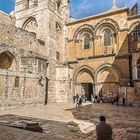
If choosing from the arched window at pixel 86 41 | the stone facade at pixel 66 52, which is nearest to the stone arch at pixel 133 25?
the stone facade at pixel 66 52

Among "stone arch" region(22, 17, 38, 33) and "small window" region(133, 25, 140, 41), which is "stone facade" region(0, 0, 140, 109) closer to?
"stone arch" region(22, 17, 38, 33)

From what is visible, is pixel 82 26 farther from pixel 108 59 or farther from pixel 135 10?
pixel 135 10

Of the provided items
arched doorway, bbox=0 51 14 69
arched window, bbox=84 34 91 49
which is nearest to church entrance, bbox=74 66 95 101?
arched window, bbox=84 34 91 49

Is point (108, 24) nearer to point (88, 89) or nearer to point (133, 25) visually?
point (133, 25)

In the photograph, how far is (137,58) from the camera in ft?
64.2

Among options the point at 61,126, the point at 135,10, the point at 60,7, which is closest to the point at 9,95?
the point at 61,126

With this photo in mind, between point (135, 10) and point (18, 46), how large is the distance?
17073 millimetres

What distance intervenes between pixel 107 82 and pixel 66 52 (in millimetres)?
7245

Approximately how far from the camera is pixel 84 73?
2423 centimetres

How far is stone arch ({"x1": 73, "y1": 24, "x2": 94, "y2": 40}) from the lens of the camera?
24517 mm

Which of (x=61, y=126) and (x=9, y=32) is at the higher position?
(x=9, y=32)

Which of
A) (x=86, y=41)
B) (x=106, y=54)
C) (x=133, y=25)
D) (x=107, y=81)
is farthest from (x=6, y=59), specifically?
(x=133, y=25)

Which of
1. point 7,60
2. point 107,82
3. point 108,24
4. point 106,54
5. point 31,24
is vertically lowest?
point 107,82

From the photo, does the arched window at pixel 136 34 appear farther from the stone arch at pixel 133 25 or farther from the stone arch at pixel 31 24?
the stone arch at pixel 31 24
